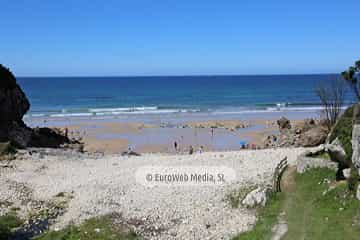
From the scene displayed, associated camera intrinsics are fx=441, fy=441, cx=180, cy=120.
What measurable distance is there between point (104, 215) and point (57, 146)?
24.3m

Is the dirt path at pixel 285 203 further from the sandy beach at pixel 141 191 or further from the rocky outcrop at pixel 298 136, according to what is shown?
the rocky outcrop at pixel 298 136

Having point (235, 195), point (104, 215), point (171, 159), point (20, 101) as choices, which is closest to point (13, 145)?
point (20, 101)

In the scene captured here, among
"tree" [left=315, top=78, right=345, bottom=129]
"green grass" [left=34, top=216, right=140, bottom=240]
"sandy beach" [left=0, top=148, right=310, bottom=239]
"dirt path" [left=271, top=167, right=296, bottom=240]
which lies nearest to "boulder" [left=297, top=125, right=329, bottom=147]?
"tree" [left=315, top=78, right=345, bottom=129]

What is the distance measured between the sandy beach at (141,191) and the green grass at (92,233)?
0.72 meters

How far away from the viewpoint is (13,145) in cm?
3472

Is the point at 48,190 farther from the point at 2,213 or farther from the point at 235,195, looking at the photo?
the point at 235,195

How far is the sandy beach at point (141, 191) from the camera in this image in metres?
18.3

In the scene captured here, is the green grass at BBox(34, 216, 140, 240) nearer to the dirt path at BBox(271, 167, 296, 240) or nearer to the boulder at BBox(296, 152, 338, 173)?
the dirt path at BBox(271, 167, 296, 240)

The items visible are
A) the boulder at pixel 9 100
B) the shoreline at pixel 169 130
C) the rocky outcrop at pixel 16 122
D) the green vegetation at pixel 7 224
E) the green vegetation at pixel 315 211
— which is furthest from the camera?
the shoreline at pixel 169 130

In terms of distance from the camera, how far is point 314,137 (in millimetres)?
39375

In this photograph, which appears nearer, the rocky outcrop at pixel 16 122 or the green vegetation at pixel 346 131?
the green vegetation at pixel 346 131

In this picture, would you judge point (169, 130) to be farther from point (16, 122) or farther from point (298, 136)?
point (16, 122)

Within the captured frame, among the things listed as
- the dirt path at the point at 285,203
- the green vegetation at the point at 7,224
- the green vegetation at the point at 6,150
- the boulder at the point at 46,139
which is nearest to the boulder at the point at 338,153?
the dirt path at the point at 285,203

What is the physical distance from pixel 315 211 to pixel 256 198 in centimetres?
307
